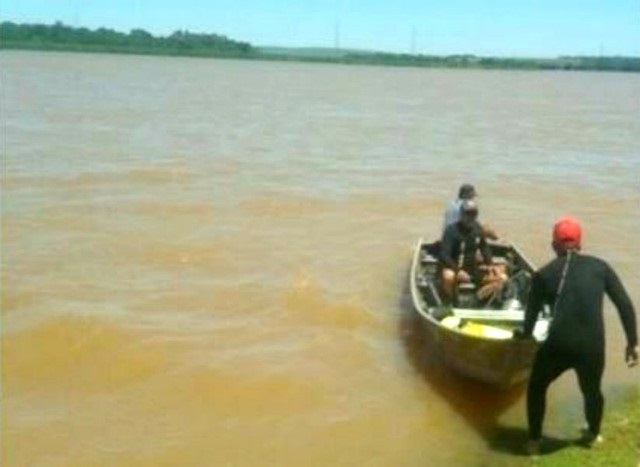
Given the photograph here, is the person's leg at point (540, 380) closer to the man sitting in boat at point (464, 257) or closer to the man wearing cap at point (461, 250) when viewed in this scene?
the man sitting in boat at point (464, 257)

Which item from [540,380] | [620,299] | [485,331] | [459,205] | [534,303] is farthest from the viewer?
[459,205]

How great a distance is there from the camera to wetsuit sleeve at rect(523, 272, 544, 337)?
7203mm

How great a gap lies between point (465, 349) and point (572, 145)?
94.3ft

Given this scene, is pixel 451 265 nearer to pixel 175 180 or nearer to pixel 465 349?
pixel 465 349

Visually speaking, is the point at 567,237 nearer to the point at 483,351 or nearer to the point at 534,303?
the point at 534,303

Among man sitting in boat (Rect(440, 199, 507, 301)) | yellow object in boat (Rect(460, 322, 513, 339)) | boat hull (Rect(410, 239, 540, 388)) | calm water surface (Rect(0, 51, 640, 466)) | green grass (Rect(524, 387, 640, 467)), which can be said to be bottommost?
calm water surface (Rect(0, 51, 640, 466))

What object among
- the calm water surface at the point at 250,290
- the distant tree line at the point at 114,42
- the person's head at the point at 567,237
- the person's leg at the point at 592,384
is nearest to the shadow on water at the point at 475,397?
the calm water surface at the point at 250,290

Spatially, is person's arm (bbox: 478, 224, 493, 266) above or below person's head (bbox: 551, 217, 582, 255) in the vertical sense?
below

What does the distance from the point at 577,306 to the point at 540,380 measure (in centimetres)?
83

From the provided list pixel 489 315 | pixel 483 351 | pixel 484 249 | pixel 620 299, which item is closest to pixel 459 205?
pixel 484 249

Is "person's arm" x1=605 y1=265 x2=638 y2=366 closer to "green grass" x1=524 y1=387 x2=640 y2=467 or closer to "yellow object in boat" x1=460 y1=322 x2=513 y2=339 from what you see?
"green grass" x1=524 y1=387 x2=640 y2=467

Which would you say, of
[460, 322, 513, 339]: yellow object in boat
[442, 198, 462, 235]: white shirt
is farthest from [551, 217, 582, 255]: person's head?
[442, 198, 462, 235]: white shirt

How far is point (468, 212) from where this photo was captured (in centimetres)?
1023

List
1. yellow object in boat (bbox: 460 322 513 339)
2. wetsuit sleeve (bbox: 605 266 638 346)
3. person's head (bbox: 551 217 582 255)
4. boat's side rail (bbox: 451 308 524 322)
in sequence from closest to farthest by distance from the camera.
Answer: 1. wetsuit sleeve (bbox: 605 266 638 346)
2. person's head (bbox: 551 217 582 255)
3. yellow object in boat (bbox: 460 322 513 339)
4. boat's side rail (bbox: 451 308 524 322)
